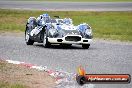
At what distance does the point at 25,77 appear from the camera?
11828mm

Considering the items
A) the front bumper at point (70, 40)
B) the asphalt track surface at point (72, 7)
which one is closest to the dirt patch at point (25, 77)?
the front bumper at point (70, 40)

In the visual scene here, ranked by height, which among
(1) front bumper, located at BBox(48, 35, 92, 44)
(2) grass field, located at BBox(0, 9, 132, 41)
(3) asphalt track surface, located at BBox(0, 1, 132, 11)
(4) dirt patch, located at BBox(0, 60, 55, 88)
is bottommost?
(3) asphalt track surface, located at BBox(0, 1, 132, 11)

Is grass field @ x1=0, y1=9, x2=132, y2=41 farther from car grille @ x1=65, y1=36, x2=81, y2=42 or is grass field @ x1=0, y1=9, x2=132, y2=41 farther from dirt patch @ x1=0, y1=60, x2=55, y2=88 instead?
dirt patch @ x1=0, y1=60, x2=55, y2=88

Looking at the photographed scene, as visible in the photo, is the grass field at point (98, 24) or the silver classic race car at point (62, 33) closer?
the silver classic race car at point (62, 33)

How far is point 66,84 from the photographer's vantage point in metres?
10.9

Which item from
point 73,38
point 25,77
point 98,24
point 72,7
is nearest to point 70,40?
point 73,38

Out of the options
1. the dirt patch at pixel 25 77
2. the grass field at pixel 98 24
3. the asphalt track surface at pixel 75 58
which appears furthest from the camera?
the grass field at pixel 98 24

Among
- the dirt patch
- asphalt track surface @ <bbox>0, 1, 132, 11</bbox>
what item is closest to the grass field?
asphalt track surface @ <bbox>0, 1, 132, 11</bbox>

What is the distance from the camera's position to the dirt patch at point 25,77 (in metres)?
11.0

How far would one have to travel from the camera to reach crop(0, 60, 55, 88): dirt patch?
432 inches

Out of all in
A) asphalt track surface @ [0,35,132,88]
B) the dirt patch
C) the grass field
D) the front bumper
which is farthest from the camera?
the grass field

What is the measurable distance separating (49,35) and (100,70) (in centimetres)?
709

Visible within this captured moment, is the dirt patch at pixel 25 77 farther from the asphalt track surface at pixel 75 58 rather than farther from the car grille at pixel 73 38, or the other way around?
the car grille at pixel 73 38

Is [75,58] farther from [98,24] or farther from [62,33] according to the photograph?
[98,24]
